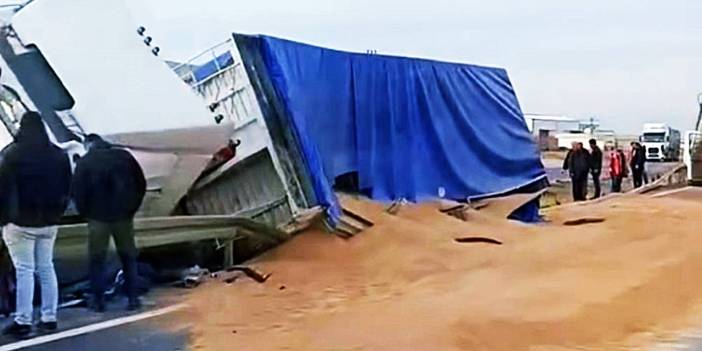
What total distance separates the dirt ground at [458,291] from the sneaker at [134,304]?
0.52m

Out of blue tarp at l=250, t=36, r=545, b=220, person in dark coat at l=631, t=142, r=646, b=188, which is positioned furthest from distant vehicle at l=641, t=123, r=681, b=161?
blue tarp at l=250, t=36, r=545, b=220

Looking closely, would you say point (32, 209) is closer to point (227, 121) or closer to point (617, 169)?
point (227, 121)

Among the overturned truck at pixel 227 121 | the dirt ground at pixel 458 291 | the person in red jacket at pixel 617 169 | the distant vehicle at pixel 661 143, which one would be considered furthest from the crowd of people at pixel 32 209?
the distant vehicle at pixel 661 143

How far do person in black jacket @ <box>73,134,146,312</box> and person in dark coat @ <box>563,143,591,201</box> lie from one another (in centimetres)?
1604

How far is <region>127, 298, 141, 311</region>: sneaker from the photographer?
393 inches

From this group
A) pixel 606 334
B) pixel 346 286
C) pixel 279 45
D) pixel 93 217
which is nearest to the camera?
pixel 606 334

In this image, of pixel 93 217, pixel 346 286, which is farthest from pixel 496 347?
pixel 93 217

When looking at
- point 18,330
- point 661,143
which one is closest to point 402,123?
point 18,330

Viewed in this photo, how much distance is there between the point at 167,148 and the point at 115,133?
2.21 feet

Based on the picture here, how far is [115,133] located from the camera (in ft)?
38.2

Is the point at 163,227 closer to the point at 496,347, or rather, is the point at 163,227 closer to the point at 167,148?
the point at 167,148

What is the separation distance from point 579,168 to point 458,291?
15400 millimetres

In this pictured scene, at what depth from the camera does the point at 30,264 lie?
8.66 m

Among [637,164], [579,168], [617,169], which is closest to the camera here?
[579,168]
